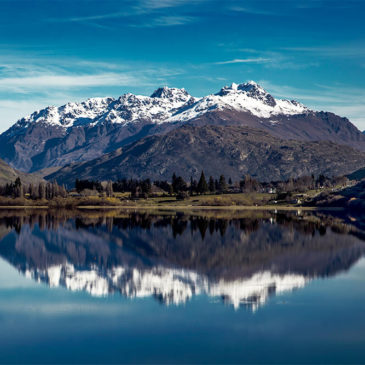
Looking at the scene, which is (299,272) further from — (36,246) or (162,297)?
(36,246)

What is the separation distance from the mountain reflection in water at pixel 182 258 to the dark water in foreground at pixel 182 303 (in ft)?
0.58

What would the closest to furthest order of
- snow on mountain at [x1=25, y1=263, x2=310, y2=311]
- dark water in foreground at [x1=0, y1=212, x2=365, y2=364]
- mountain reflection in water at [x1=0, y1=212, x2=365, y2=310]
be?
1. dark water in foreground at [x1=0, y1=212, x2=365, y2=364]
2. snow on mountain at [x1=25, y1=263, x2=310, y2=311]
3. mountain reflection in water at [x1=0, y1=212, x2=365, y2=310]

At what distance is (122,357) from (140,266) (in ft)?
115

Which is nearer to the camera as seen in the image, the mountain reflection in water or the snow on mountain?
the snow on mountain

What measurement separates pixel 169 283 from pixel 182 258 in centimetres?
1958

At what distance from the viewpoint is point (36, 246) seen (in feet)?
294

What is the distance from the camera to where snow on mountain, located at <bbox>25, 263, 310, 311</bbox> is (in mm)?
49875

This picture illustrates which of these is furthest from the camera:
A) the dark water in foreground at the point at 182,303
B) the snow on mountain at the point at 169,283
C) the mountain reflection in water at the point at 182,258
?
the mountain reflection in water at the point at 182,258

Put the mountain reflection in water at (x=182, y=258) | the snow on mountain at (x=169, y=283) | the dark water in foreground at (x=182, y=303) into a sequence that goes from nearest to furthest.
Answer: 1. the dark water in foreground at (x=182, y=303)
2. the snow on mountain at (x=169, y=283)
3. the mountain reflection in water at (x=182, y=258)

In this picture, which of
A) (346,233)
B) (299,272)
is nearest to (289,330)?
(299,272)

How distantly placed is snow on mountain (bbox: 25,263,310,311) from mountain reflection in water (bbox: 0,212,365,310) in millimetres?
87

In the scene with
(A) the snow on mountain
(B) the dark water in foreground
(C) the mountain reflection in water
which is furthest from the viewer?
(C) the mountain reflection in water

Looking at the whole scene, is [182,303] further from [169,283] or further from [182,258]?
[182,258]

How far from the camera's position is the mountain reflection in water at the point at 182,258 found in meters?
54.0
